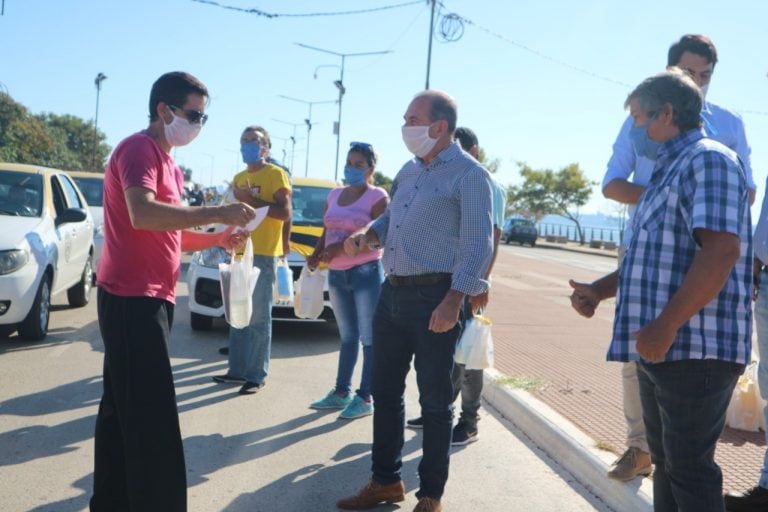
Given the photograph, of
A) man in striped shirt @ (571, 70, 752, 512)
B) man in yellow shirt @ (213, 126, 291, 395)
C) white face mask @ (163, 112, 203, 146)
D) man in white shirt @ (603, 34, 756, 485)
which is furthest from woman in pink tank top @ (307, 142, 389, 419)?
man in striped shirt @ (571, 70, 752, 512)

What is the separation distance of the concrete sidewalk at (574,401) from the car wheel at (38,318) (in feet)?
14.2

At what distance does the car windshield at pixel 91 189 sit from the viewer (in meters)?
12.8

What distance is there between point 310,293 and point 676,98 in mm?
3706

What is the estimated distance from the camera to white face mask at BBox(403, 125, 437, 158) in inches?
155

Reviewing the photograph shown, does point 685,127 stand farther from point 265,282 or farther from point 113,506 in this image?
point 265,282

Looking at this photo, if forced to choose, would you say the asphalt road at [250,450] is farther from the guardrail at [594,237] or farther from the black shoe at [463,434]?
the guardrail at [594,237]

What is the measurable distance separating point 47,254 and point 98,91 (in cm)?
4305

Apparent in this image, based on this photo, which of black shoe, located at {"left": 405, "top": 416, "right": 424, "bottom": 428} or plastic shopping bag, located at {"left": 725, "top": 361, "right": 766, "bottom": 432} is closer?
plastic shopping bag, located at {"left": 725, "top": 361, "right": 766, "bottom": 432}

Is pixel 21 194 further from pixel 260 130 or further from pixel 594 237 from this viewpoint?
pixel 594 237

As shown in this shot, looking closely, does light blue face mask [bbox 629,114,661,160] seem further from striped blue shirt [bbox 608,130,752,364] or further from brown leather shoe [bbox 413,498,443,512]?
brown leather shoe [bbox 413,498,443,512]

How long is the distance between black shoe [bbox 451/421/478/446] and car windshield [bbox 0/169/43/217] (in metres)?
5.23

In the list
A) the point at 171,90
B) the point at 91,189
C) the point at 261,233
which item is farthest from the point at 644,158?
the point at 91,189

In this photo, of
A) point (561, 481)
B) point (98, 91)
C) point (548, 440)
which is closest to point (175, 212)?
point (561, 481)

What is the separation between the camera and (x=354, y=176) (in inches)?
229
